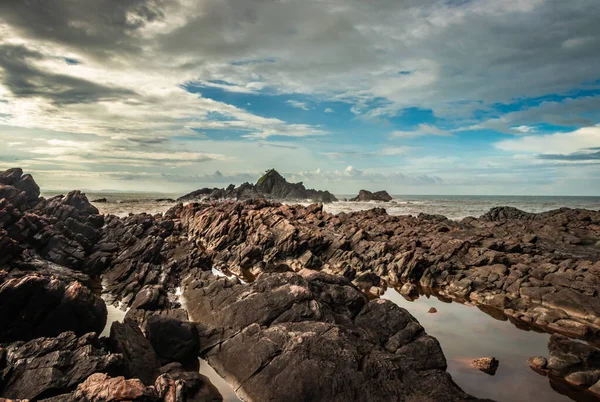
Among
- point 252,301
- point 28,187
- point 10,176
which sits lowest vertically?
point 252,301

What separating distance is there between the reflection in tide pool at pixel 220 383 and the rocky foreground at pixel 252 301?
305mm

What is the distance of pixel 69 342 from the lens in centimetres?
1254

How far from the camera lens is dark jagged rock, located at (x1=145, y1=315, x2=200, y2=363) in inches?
595

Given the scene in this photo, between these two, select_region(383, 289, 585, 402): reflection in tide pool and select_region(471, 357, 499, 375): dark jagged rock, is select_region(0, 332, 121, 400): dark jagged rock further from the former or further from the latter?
select_region(471, 357, 499, 375): dark jagged rock

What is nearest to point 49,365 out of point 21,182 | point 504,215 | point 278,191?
point 21,182

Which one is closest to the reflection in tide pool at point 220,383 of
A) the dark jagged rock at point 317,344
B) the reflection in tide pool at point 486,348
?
the dark jagged rock at point 317,344

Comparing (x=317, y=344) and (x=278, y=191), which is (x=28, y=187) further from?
Answer: (x=278, y=191)

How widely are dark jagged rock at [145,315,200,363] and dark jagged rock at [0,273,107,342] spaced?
3.18 meters

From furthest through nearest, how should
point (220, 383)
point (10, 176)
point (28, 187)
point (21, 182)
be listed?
1. point (28, 187)
2. point (21, 182)
3. point (10, 176)
4. point (220, 383)

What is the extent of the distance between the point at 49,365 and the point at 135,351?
3458mm

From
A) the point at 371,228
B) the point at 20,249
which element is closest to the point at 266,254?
the point at 371,228

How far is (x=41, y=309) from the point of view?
15.2 metres

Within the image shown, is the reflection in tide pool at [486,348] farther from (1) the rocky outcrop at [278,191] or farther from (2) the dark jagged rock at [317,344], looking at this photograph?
(1) the rocky outcrop at [278,191]

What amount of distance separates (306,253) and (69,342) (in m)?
25.3
